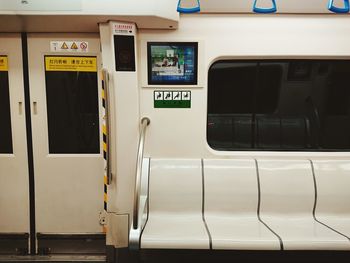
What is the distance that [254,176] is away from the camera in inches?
106

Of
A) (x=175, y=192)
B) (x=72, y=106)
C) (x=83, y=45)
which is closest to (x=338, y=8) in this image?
(x=175, y=192)

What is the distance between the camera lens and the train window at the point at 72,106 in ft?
9.20

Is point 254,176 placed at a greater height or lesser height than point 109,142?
lesser

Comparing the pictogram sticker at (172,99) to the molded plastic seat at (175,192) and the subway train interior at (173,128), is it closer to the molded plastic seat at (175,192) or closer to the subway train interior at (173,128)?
the subway train interior at (173,128)

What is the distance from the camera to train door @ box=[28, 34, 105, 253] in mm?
2779

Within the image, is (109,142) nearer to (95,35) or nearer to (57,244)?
(95,35)

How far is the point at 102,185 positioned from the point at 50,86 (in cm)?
109

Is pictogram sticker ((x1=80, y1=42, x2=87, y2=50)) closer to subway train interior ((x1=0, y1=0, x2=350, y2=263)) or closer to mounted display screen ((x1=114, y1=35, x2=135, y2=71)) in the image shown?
Answer: subway train interior ((x1=0, y1=0, x2=350, y2=263))

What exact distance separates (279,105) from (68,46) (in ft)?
7.02

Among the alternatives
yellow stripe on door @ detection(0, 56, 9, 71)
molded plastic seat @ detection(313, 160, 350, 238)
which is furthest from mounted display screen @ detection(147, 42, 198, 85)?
molded plastic seat @ detection(313, 160, 350, 238)

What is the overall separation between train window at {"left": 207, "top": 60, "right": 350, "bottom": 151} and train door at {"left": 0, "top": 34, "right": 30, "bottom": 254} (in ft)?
6.05

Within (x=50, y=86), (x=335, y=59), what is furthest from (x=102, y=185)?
(x=335, y=59)

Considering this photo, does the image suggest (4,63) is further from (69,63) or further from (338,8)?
(338,8)

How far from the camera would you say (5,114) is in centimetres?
286
